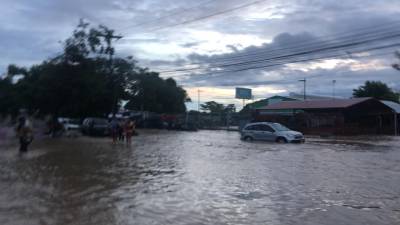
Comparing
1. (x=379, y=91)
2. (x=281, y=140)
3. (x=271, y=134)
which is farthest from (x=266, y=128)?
(x=379, y=91)

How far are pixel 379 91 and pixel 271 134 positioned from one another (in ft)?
134

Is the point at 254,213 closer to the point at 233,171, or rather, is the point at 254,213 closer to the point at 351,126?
the point at 233,171

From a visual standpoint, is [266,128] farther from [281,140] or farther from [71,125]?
[71,125]

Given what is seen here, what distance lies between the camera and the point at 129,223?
28.7 feet

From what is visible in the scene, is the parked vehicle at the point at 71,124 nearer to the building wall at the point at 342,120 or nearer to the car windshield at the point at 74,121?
the car windshield at the point at 74,121

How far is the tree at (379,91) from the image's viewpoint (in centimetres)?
6657

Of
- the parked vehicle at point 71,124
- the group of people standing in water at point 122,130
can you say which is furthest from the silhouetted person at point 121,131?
the parked vehicle at point 71,124

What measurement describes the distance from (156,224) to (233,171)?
25.0ft

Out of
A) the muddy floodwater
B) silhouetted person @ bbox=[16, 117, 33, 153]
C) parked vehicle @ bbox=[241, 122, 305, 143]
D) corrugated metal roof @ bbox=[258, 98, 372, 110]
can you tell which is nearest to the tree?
corrugated metal roof @ bbox=[258, 98, 372, 110]

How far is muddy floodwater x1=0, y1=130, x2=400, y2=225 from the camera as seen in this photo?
928 centimetres

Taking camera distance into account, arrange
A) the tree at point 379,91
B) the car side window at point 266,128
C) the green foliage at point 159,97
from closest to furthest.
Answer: the car side window at point 266,128, the green foliage at point 159,97, the tree at point 379,91

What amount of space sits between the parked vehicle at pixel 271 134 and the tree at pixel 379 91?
127 ft

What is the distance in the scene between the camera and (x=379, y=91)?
6750cm

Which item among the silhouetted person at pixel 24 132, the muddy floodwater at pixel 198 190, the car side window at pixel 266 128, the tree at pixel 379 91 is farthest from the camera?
the tree at pixel 379 91
